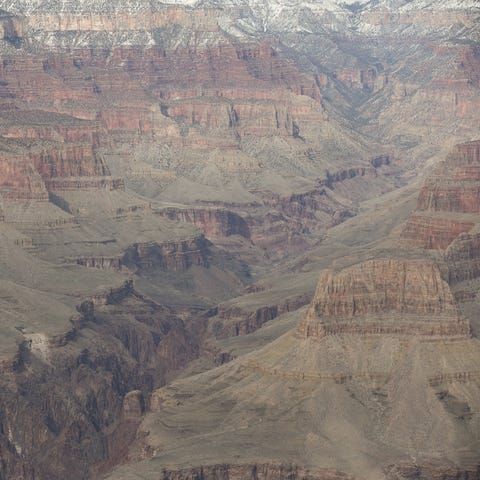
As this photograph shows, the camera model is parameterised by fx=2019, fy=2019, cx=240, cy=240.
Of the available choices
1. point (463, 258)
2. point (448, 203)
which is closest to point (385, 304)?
point (463, 258)

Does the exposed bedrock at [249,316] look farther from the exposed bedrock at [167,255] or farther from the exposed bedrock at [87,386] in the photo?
the exposed bedrock at [167,255]

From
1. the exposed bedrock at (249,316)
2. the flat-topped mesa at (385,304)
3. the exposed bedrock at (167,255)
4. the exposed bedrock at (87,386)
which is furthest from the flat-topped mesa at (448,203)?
the flat-topped mesa at (385,304)

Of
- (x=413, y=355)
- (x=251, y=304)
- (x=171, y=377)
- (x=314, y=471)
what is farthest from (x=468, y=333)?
(x=251, y=304)

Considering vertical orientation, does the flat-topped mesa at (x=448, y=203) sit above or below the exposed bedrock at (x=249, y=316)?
above

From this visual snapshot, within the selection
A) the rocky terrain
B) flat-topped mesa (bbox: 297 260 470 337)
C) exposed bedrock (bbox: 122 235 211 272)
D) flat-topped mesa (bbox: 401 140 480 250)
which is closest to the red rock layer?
the rocky terrain

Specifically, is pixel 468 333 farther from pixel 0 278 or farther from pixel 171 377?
pixel 0 278

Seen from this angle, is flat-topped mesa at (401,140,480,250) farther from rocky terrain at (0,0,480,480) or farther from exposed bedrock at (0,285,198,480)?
exposed bedrock at (0,285,198,480)

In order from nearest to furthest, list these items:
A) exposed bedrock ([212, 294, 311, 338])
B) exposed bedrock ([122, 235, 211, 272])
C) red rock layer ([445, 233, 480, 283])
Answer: red rock layer ([445, 233, 480, 283])
exposed bedrock ([212, 294, 311, 338])
exposed bedrock ([122, 235, 211, 272])
